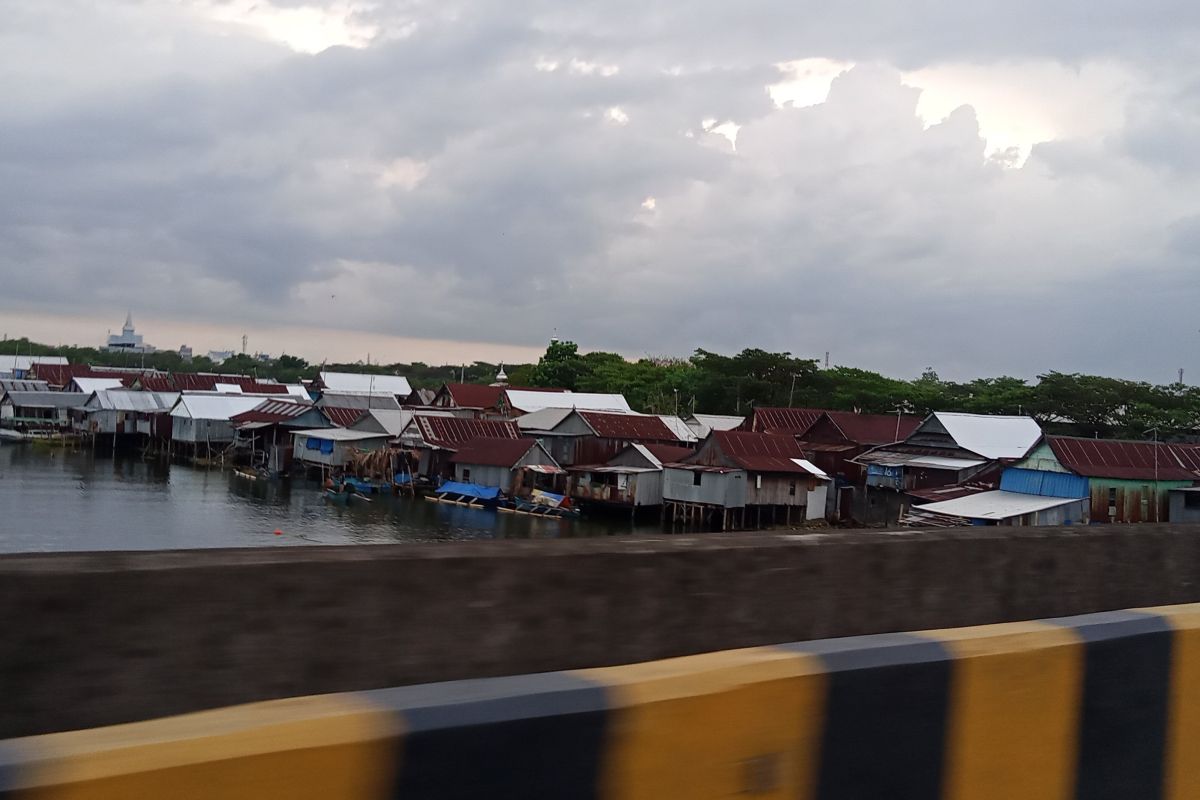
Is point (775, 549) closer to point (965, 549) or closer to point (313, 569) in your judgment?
point (965, 549)

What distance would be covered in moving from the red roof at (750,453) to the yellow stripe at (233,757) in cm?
3335

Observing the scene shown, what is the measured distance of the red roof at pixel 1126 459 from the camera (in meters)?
29.0

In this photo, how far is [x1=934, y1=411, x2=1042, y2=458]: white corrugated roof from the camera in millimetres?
34375

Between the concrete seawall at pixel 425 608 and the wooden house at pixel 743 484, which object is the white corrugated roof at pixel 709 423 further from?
the concrete seawall at pixel 425 608

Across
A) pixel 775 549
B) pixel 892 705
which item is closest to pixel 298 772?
pixel 892 705

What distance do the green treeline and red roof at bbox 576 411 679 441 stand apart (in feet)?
44.5

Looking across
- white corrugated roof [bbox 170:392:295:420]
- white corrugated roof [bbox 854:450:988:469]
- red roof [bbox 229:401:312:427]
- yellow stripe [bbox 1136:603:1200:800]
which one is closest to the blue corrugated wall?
white corrugated roof [bbox 854:450:988:469]

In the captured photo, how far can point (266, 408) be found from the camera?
50.9 metres

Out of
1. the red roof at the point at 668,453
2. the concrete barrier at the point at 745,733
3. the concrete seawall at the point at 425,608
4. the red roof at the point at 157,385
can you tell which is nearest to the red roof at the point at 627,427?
the red roof at the point at 668,453

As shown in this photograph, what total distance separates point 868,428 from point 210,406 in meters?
33.9

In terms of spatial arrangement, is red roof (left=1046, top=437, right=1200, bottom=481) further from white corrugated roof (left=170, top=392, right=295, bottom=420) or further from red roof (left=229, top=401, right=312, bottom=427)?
white corrugated roof (left=170, top=392, right=295, bottom=420)

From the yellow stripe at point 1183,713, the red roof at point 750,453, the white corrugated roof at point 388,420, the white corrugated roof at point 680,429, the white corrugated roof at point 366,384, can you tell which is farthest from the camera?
the white corrugated roof at point 366,384

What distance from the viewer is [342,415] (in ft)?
161

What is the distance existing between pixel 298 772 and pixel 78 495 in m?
37.6
